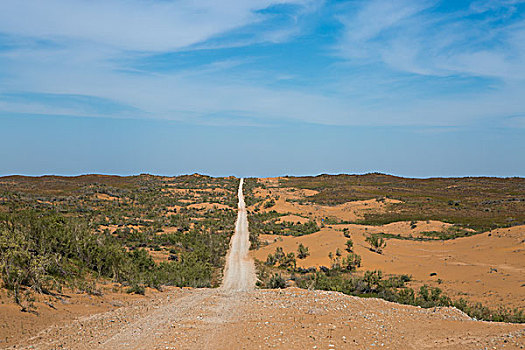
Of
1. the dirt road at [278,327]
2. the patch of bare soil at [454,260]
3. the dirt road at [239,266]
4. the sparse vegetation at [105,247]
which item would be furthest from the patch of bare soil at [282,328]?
the patch of bare soil at [454,260]

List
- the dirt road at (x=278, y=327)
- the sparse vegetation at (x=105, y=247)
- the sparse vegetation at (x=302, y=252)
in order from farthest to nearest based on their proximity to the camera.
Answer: the sparse vegetation at (x=302, y=252)
the sparse vegetation at (x=105, y=247)
the dirt road at (x=278, y=327)

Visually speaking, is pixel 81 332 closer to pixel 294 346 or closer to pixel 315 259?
pixel 294 346

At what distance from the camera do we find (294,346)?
8.13 m

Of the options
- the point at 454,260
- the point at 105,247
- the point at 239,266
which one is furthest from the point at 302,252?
→ the point at 105,247

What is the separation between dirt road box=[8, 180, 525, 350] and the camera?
27.3 ft

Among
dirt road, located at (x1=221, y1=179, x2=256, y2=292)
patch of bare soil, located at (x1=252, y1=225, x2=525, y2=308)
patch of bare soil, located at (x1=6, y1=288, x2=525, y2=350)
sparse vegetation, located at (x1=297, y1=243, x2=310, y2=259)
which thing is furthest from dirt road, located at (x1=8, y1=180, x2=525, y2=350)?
sparse vegetation, located at (x1=297, y1=243, x2=310, y2=259)

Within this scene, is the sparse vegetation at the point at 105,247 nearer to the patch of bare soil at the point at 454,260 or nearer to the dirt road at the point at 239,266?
the dirt road at the point at 239,266

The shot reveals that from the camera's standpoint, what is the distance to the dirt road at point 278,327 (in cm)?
833

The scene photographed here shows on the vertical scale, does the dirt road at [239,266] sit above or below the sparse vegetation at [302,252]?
below

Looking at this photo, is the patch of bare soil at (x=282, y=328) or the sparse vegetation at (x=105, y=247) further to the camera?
the sparse vegetation at (x=105, y=247)

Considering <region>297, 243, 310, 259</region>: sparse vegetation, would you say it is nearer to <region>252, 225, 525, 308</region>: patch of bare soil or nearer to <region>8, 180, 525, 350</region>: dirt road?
<region>252, 225, 525, 308</region>: patch of bare soil

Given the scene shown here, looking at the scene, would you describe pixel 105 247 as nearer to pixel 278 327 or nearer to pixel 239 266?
pixel 239 266

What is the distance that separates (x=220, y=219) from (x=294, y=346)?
33.6m

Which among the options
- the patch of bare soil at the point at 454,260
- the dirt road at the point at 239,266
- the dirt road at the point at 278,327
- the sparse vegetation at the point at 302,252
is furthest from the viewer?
the sparse vegetation at the point at 302,252
